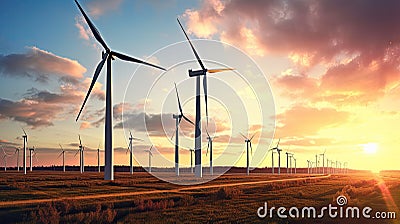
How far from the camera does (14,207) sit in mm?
39062

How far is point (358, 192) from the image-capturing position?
61.5 meters

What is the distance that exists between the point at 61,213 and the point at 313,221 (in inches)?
770

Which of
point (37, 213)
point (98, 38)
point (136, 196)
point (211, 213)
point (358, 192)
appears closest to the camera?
point (37, 213)

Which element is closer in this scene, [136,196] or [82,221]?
[82,221]

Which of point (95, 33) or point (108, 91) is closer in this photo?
point (108, 91)

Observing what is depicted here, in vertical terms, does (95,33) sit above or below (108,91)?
above

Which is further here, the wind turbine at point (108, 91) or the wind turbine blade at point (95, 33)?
the wind turbine blade at point (95, 33)

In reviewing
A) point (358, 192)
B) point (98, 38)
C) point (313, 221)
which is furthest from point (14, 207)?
point (98, 38)

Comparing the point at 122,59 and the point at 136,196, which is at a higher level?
the point at 122,59

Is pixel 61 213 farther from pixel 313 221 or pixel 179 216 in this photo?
pixel 313 221

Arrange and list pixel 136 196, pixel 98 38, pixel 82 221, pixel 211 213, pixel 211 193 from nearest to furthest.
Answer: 1. pixel 82 221
2. pixel 211 213
3. pixel 136 196
4. pixel 211 193
5. pixel 98 38

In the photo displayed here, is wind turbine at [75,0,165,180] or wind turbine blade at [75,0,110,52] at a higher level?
wind turbine blade at [75,0,110,52]

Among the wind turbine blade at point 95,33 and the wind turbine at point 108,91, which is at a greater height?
the wind turbine blade at point 95,33

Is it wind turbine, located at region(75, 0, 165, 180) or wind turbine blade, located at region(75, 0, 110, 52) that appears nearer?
wind turbine, located at region(75, 0, 165, 180)
